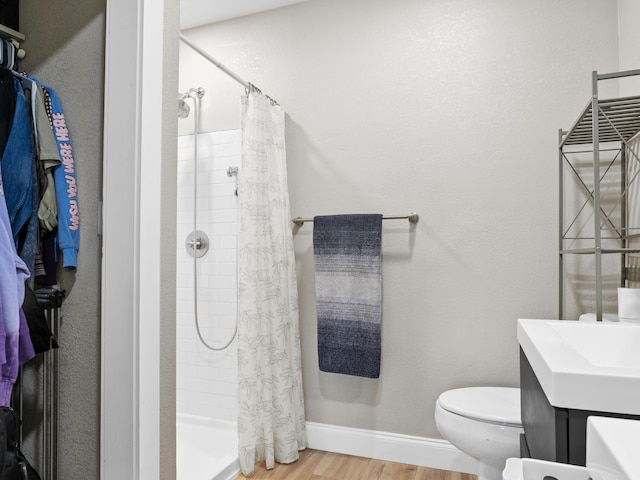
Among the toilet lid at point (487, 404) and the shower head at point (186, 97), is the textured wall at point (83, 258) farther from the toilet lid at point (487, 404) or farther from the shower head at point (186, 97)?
the toilet lid at point (487, 404)

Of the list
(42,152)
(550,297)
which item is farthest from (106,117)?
(550,297)

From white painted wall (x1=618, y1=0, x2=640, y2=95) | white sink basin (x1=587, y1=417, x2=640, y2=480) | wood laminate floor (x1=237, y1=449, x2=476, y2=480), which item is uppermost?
white painted wall (x1=618, y1=0, x2=640, y2=95)

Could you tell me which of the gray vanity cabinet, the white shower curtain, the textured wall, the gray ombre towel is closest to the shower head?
the white shower curtain

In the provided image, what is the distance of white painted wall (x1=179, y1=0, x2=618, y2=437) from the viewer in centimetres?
198

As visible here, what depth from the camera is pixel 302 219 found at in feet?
7.64

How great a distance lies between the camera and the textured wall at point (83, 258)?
1.15 m

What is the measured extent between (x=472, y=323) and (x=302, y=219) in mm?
1056

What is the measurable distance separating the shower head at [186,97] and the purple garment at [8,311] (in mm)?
1507

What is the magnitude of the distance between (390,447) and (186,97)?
2.32 m

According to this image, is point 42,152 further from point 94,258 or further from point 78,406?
point 78,406

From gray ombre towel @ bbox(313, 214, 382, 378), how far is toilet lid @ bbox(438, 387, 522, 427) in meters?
0.47

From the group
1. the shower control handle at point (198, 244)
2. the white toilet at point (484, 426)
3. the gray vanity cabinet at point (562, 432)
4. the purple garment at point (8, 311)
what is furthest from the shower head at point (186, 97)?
the gray vanity cabinet at point (562, 432)

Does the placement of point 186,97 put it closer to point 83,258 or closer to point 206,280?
point 206,280

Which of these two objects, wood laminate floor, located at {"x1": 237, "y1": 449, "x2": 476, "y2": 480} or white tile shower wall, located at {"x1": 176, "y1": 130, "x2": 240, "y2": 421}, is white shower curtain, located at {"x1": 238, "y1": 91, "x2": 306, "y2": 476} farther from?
white tile shower wall, located at {"x1": 176, "y1": 130, "x2": 240, "y2": 421}
